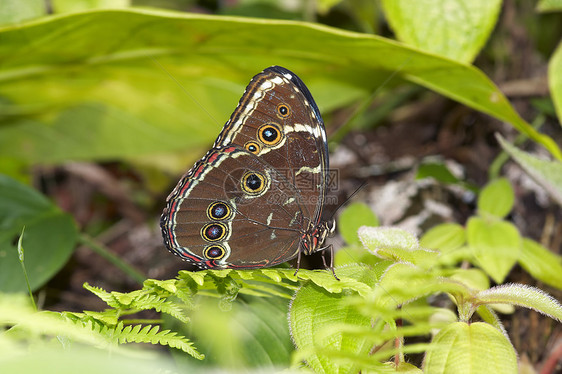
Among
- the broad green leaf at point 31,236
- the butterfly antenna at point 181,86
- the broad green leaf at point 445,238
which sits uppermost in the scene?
the butterfly antenna at point 181,86

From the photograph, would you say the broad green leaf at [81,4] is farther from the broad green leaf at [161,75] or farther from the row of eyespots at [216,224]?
the row of eyespots at [216,224]

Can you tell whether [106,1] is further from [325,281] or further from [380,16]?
[380,16]

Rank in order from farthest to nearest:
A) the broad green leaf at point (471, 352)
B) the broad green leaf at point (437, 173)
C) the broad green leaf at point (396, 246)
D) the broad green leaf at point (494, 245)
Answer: the broad green leaf at point (437, 173) < the broad green leaf at point (494, 245) < the broad green leaf at point (396, 246) < the broad green leaf at point (471, 352)

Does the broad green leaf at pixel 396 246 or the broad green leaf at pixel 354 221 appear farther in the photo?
the broad green leaf at pixel 354 221

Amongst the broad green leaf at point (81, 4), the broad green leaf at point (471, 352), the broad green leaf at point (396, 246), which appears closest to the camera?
the broad green leaf at point (471, 352)

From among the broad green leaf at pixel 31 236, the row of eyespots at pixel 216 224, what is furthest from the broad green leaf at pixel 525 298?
the broad green leaf at pixel 31 236

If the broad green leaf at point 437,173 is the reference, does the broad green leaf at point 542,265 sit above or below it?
below
